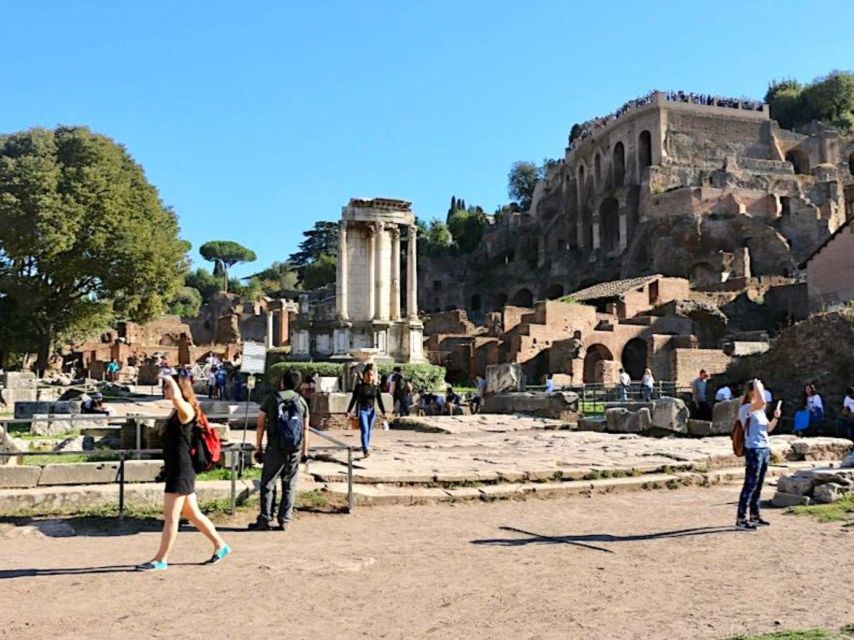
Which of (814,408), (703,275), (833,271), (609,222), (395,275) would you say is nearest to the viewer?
(814,408)

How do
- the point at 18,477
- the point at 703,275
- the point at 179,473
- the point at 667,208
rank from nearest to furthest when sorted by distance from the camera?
the point at 179,473, the point at 18,477, the point at 703,275, the point at 667,208

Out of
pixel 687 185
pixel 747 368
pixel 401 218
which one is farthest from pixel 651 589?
pixel 687 185

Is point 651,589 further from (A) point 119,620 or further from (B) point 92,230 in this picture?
(B) point 92,230

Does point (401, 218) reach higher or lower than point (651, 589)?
higher

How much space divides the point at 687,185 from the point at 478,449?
55.7 metres

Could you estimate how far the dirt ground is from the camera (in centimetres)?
496

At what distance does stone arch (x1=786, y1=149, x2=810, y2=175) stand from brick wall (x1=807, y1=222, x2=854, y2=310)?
1703 inches

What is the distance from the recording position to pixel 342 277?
79.5 feet

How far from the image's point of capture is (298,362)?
2281cm

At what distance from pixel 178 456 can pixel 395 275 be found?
1919 centimetres

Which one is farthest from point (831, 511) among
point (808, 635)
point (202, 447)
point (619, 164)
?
point (619, 164)

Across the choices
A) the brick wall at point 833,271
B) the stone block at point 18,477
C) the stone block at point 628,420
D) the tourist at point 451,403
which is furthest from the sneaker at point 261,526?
the brick wall at point 833,271

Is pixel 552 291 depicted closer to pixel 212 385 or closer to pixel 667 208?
pixel 667 208

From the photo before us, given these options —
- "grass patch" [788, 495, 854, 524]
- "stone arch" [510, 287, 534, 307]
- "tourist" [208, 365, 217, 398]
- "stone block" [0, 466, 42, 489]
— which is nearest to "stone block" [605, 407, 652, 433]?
"grass patch" [788, 495, 854, 524]
